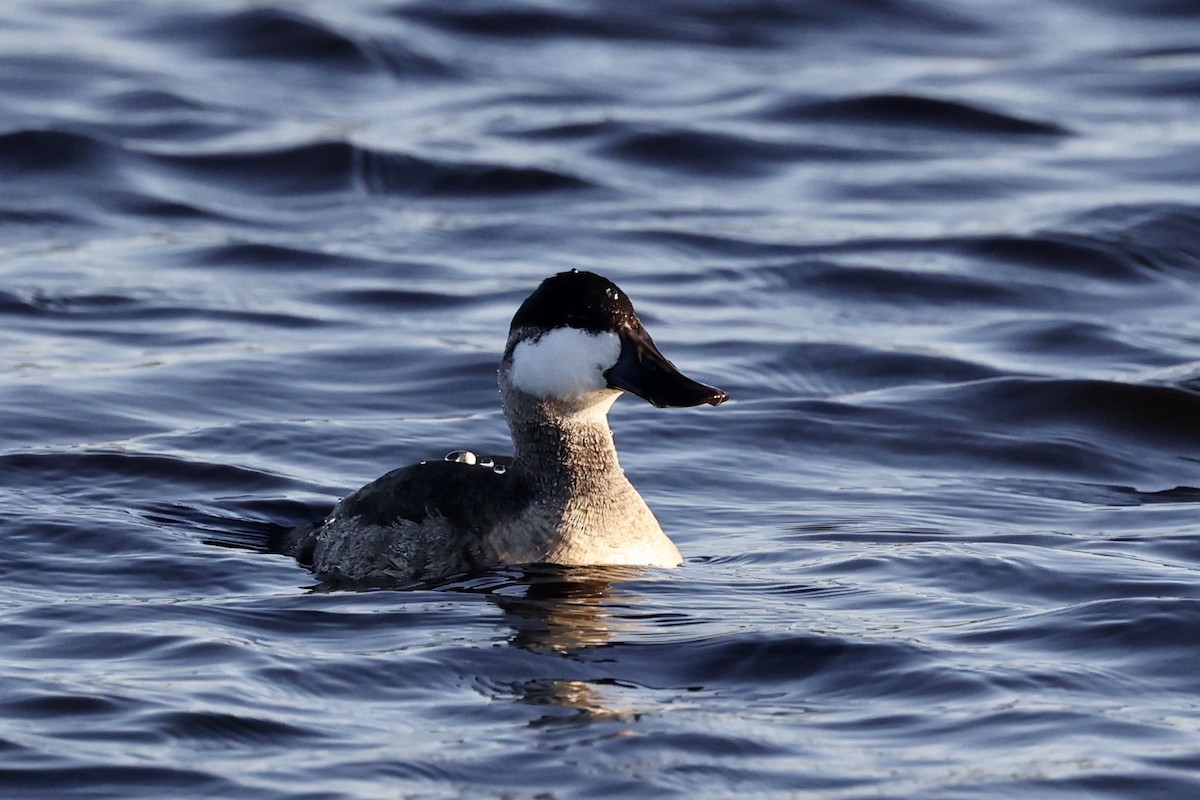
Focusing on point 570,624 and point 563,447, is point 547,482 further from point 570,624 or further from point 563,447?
point 570,624

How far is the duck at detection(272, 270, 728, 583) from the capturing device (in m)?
8.45

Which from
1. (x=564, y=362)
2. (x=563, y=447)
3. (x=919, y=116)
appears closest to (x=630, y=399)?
(x=563, y=447)

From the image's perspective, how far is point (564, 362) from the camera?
8516 millimetres

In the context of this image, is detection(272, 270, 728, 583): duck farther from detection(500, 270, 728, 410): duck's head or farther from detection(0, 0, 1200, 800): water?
detection(0, 0, 1200, 800): water

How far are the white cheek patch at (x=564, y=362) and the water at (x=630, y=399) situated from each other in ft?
2.54

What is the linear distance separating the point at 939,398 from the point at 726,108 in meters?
8.45

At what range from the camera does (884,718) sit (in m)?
7.03

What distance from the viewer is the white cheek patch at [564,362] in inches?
332

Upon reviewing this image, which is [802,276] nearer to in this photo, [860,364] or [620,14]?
[860,364]

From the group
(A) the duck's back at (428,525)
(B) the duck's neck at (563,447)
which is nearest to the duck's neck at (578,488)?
(B) the duck's neck at (563,447)

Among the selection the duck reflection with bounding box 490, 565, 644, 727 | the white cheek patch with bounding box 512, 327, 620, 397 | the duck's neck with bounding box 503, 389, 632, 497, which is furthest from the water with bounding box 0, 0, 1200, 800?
the white cheek patch with bounding box 512, 327, 620, 397

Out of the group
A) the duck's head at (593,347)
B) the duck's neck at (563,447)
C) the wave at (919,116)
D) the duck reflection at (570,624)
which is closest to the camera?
the duck reflection at (570,624)

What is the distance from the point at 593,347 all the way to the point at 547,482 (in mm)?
634

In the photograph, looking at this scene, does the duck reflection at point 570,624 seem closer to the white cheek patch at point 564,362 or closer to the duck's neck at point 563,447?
the duck's neck at point 563,447
